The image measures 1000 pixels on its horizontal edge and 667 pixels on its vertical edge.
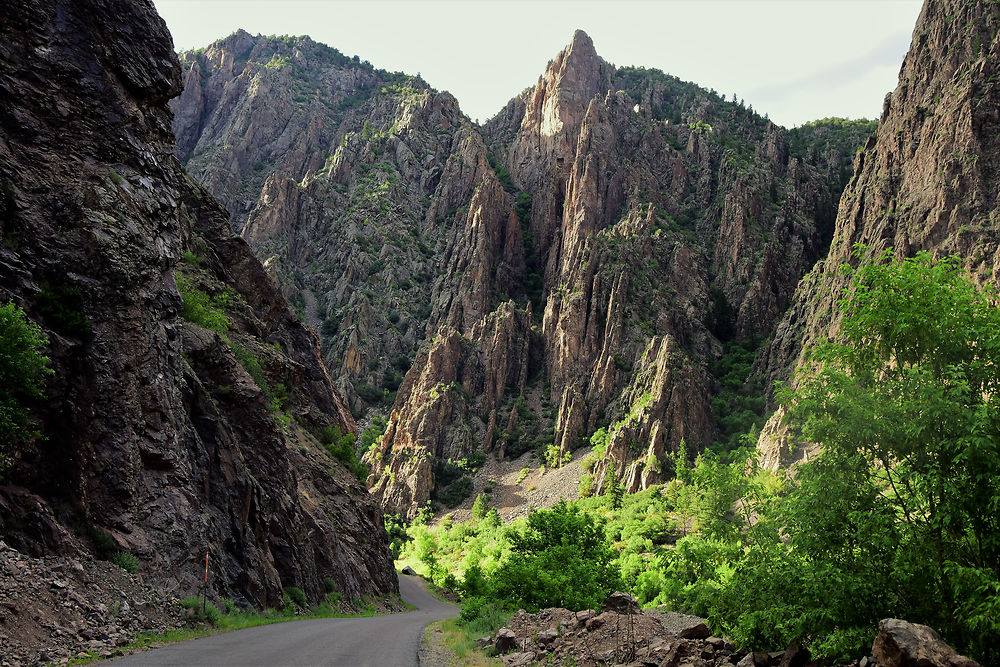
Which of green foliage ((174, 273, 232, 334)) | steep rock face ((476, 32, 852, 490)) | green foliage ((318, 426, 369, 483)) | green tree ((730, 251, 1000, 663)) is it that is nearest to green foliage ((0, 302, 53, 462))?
green foliage ((174, 273, 232, 334))

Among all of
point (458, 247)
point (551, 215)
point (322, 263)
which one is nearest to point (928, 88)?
point (551, 215)

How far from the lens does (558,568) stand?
1199 inches

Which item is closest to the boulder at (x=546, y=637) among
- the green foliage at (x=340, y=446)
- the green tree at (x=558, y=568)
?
the green tree at (x=558, y=568)

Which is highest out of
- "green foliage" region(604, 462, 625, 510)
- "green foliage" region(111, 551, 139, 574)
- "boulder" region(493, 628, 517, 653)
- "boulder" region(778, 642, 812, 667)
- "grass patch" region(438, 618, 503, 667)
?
"green foliage" region(111, 551, 139, 574)

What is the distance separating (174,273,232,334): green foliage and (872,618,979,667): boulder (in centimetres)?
3261

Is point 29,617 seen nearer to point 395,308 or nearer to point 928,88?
point 928,88

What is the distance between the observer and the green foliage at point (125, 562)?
61.6 feet

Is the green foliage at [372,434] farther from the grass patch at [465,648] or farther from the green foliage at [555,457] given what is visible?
the grass patch at [465,648]

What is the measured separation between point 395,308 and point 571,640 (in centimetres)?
15634

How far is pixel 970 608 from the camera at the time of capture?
9.50 meters

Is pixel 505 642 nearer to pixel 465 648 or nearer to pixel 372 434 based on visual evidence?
pixel 465 648

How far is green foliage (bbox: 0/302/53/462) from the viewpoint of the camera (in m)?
16.9

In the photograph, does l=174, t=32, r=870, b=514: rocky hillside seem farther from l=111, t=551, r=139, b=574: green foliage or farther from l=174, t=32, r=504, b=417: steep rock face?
l=111, t=551, r=139, b=574: green foliage

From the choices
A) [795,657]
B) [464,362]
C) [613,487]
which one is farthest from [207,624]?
[464,362]
